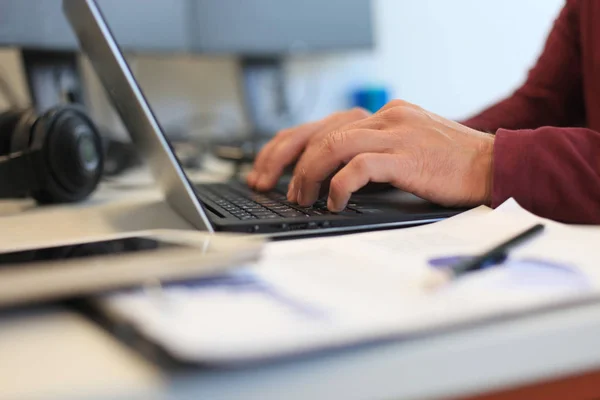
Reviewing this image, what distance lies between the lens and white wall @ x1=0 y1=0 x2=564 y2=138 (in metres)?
1.56

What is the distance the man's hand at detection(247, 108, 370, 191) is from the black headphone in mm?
210

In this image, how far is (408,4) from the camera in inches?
71.7

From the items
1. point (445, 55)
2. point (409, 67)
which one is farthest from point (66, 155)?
point (445, 55)

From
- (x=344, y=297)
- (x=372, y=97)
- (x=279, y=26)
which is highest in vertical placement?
(x=279, y=26)

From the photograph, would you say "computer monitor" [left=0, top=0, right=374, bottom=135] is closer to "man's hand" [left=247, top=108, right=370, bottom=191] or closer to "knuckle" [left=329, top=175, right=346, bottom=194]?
"man's hand" [left=247, top=108, right=370, bottom=191]

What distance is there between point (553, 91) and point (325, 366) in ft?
2.61

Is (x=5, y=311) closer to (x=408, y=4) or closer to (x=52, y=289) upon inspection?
(x=52, y=289)

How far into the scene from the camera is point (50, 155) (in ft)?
2.33

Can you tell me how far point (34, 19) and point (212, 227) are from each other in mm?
786

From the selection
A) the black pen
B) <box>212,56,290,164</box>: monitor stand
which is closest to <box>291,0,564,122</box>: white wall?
<box>212,56,290,164</box>: monitor stand

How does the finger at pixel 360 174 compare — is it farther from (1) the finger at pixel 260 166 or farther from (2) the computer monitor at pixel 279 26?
(2) the computer monitor at pixel 279 26

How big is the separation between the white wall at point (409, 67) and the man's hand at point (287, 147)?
0.80m

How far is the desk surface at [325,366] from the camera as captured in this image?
236 mm

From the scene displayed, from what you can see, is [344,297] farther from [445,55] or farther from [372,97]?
[445,55]
